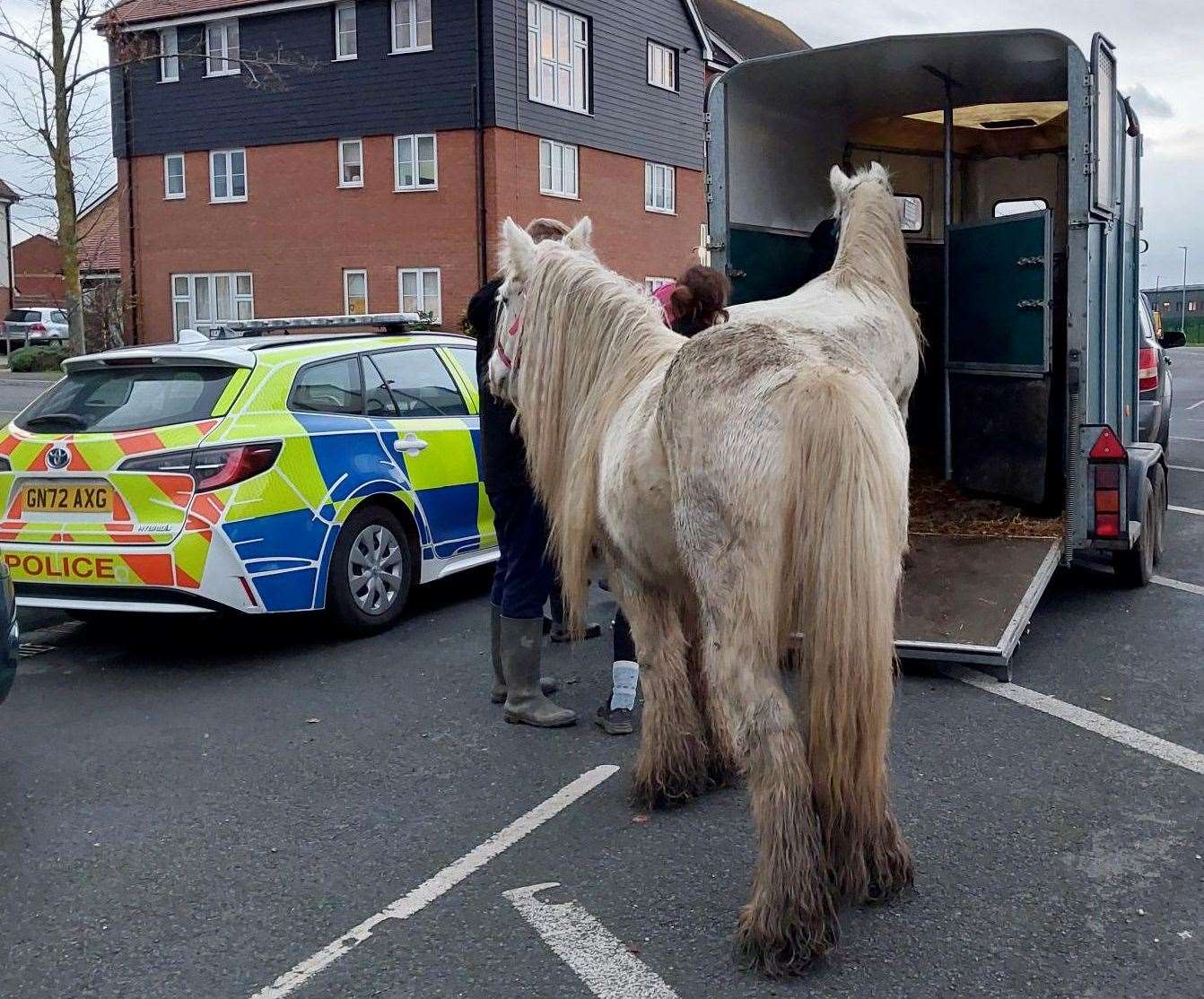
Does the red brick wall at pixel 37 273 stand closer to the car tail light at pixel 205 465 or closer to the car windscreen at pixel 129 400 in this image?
the car windscreen at pixel 129 400

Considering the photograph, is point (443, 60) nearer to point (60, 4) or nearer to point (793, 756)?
point (60, 4)

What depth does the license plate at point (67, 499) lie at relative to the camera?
5848 mm

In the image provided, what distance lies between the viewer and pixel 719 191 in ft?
23.7

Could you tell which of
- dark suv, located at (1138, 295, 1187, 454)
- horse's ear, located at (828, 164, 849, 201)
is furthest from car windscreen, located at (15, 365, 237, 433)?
dark suv, located at (1138, 295, 1187, 454)

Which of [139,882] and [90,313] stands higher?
[90,313]

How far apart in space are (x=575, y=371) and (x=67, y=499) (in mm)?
3139

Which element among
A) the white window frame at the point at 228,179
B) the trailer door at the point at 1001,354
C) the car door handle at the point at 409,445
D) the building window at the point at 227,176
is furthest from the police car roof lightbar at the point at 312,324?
the building window at the point at 227,176

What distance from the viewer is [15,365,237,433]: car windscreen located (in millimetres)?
6055

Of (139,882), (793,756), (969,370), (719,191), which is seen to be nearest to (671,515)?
(793,756)

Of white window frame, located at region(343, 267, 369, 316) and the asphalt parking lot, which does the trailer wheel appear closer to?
the asphalt parking lot

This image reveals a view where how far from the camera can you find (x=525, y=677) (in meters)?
5.16

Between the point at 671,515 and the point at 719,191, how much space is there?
4141mm

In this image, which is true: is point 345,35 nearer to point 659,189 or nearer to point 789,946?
point 659,189

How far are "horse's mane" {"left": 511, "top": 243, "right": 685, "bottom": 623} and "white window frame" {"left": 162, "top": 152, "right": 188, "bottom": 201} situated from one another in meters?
30.1
